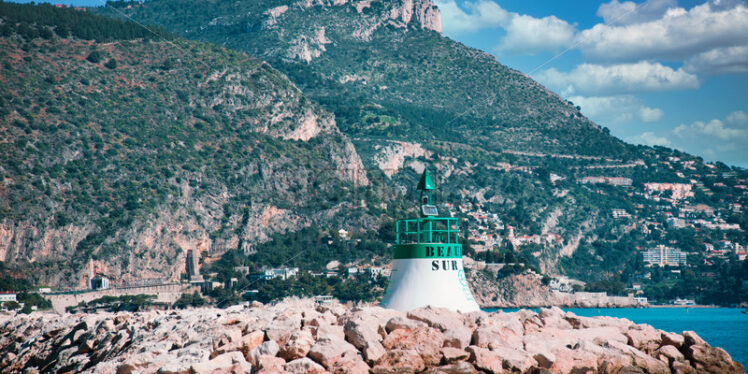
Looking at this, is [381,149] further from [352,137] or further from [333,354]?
[333,354]

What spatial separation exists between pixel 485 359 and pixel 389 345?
214cm

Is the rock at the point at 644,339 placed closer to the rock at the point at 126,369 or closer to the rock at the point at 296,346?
A: the rock at the point at 296,346

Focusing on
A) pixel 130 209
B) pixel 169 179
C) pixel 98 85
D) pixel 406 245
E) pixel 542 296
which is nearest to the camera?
pixel 406 245

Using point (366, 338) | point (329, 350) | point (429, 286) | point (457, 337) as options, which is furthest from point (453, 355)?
point (429, 286)

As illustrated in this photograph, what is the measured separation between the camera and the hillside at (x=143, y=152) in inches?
3733

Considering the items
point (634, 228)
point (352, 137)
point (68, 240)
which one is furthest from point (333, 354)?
point (634, 228)

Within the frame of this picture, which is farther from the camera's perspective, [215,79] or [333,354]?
[215,79]

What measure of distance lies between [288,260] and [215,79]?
38.9 metres

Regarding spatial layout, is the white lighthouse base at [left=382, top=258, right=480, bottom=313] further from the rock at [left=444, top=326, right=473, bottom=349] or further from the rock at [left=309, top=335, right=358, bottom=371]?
the rock at [left=309, top=335, right=358, bottom=371]

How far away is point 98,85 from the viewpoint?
119 m

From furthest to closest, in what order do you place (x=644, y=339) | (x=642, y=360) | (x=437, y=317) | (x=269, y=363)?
(x=644, y=339) → (x=642, y=360) → (x=437, y=317) → (x=269, y=363)

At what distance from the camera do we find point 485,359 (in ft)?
63.2

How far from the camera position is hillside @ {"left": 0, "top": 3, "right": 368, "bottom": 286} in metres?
94.8

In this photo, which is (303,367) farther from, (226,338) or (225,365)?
(226,338)
